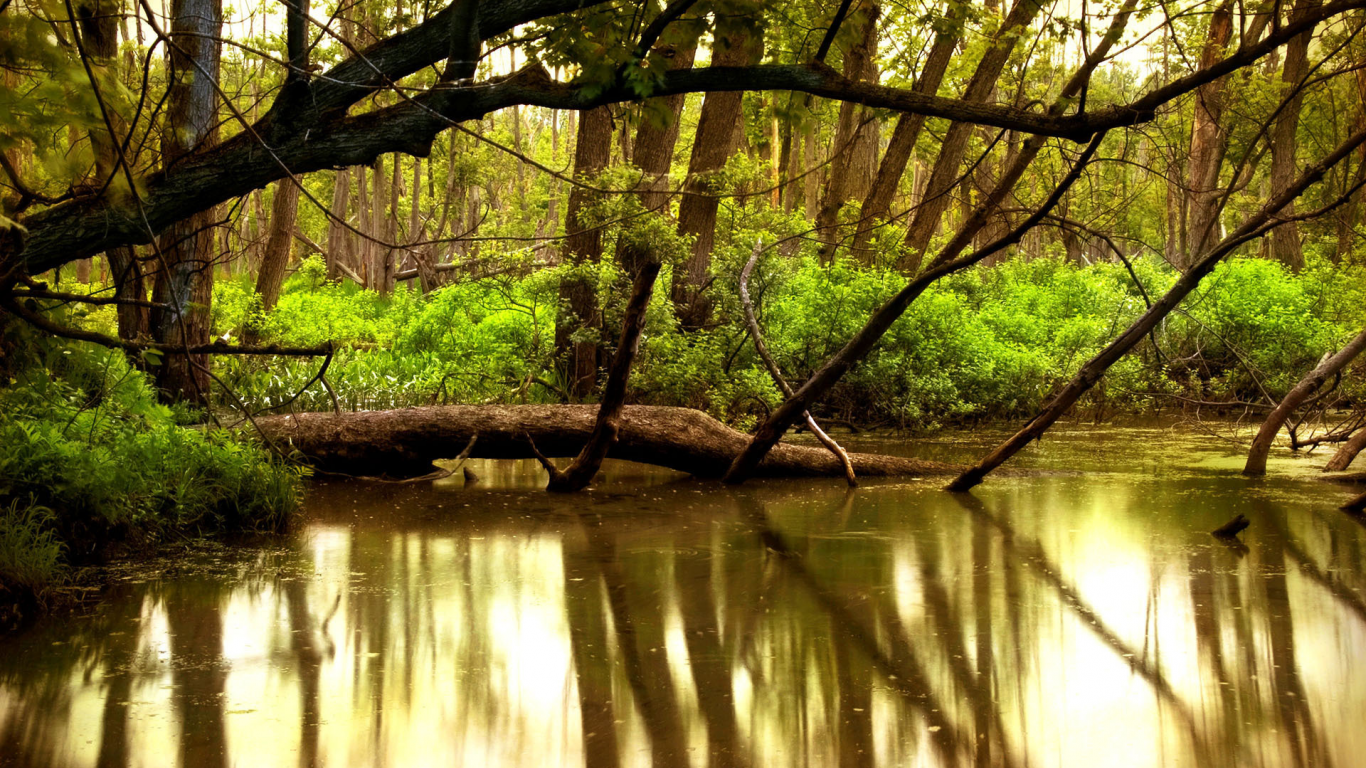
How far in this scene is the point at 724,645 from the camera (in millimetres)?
5391

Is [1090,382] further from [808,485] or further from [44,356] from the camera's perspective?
[44,356]

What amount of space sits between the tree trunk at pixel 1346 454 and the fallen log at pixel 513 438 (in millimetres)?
3313

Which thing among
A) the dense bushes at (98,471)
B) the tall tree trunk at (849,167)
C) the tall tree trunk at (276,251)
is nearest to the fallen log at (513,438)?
the dense bushes at (98,471)

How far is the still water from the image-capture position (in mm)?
4184

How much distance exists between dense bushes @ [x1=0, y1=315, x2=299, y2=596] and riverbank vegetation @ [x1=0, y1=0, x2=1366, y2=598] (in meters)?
0.03

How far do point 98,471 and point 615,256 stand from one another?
732 centimetres

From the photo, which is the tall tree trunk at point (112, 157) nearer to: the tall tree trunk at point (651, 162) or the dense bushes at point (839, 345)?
the dense bushes at point (839, 345)

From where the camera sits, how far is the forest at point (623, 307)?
17.3 feet

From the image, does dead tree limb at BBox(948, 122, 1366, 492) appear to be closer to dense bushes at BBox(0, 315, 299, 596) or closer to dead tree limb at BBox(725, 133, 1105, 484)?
dead tree limb at BBox(725, 133, 1105, 484)

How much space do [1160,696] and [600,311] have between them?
29.5 feet

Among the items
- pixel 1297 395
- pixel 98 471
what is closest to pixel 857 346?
pixel 1297 395

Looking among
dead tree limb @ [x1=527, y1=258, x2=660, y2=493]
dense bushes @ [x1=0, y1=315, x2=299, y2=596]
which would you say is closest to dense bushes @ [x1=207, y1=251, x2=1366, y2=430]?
dead tree limb @ [x1=527, y1=258, x2=660, y2=493]

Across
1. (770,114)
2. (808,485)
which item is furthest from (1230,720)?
(808,485)

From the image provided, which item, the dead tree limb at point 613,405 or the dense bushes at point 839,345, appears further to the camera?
the dense bushes at point 839,345
